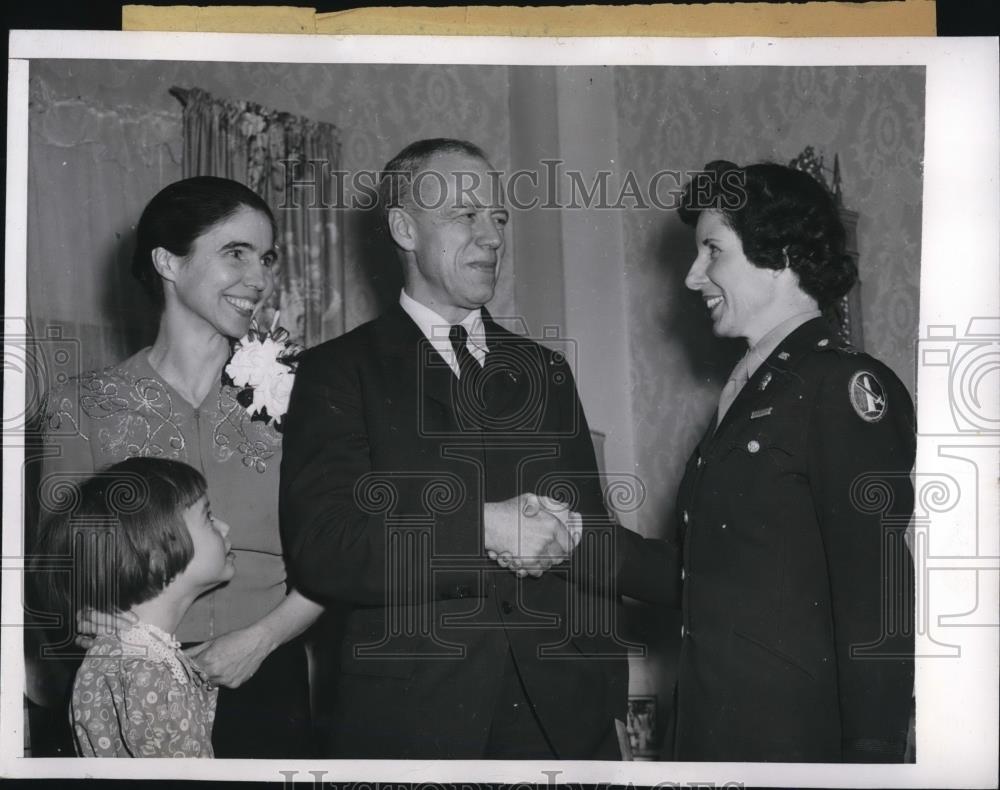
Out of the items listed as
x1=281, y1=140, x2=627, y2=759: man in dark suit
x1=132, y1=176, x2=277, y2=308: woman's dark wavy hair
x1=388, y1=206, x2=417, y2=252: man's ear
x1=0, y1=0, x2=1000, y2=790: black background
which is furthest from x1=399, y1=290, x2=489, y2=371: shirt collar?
x1=0, y1=0, x2=1000, y2=790: black background

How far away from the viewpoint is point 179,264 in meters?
2.93

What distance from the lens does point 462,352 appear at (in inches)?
114

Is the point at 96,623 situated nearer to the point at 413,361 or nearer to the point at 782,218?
the point at 413,361

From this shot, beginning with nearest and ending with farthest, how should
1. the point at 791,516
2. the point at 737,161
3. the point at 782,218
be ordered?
the point at 791,516
the point at 782,218
the point at 737,161

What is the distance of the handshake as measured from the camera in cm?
288

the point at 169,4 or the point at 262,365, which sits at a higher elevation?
the point at 169,4

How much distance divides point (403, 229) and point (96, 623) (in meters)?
1.26

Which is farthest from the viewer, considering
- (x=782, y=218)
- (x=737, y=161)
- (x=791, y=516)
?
(x=737, y=161)

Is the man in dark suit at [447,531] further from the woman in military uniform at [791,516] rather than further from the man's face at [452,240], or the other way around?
the woman in military uniform at [791,516]

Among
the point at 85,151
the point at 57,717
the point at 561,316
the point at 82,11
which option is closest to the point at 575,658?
the point at 561,316

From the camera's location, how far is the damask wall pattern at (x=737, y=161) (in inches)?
116

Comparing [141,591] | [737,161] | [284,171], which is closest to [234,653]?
[141,591]

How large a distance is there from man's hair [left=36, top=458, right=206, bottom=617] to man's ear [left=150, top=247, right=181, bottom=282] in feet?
1.53

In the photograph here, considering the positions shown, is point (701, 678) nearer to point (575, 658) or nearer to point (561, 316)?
point (575, 658)
